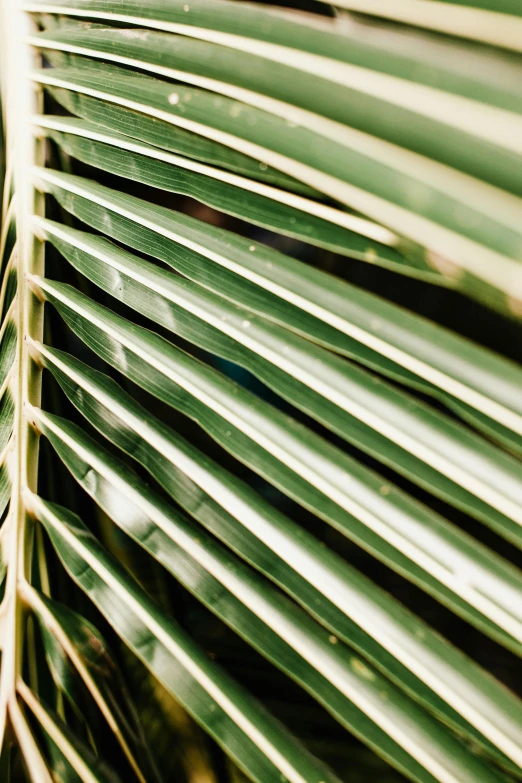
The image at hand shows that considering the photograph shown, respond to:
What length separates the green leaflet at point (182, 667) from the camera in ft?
1.18

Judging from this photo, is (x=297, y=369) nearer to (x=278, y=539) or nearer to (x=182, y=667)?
(x=278, y=539)

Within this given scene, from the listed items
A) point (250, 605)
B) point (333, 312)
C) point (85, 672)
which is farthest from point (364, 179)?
point (85, 672)

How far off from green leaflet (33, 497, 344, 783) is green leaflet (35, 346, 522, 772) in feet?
0.31

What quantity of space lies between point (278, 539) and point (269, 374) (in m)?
0.12

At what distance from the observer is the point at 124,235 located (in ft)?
1.48

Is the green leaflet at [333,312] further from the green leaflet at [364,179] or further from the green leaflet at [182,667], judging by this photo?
the green leaflet at [182,667]

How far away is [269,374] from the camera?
370mm

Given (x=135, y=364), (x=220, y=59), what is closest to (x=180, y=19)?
(x=220, y=59)

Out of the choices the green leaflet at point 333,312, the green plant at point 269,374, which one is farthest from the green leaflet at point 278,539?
the green leaflet at point 333,312

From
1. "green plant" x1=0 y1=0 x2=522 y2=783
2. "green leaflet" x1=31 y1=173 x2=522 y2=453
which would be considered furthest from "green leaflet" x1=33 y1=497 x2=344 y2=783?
"green leaflet" x1=31 y1=173 x2=522 y2=453

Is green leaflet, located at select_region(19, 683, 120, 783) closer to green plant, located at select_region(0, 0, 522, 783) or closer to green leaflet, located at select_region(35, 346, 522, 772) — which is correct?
green plant, located at select_region(0, 0, 522, 783)

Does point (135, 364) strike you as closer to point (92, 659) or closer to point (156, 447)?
point (156, 447)

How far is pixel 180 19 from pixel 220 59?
0.22 feet

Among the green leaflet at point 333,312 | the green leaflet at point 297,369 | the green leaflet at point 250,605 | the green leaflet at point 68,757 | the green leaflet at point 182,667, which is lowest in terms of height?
the green leaflet at point 68,757
